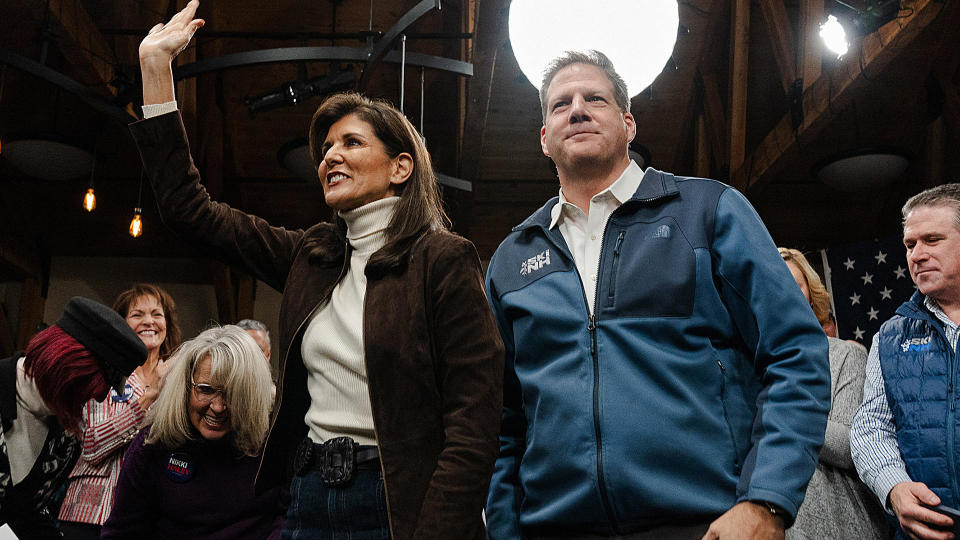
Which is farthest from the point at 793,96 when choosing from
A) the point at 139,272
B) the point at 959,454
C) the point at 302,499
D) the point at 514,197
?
the point at 139,272

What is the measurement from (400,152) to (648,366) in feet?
2.38

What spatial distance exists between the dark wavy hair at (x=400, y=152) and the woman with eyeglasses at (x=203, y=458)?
125cm

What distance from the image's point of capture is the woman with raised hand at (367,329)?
1.51 m

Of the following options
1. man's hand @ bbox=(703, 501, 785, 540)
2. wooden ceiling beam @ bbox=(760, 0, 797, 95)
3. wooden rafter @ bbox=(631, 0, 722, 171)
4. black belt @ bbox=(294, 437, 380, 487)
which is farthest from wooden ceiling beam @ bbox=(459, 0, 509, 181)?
man's hand @ bbox=(703, 501, 785, 540)

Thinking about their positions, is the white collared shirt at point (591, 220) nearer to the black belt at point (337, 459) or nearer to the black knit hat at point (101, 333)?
the black belt at point (337, 459)

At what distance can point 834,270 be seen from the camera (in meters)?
7.07

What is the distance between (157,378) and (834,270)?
5.42 meters

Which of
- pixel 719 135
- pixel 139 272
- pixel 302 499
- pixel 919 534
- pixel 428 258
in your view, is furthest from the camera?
pixel 139 272

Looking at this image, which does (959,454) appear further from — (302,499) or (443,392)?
(302,499)

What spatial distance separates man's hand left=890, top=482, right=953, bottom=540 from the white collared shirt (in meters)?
1.22

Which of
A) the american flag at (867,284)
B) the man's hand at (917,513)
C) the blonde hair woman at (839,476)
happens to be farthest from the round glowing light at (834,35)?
the man's hand at (917,513)

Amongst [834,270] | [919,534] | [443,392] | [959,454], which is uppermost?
[834,270]

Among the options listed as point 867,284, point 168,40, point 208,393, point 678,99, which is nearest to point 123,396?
point 208,393

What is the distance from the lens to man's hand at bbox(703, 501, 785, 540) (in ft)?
4.30
